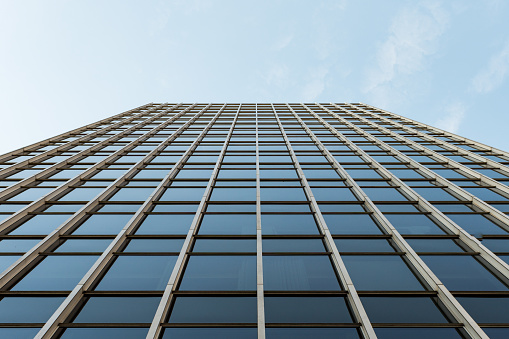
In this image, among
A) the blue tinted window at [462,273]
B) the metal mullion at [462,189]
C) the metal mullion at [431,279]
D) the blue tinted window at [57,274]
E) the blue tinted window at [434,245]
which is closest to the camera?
the metal mullion at [431,279]

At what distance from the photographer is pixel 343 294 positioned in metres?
9.32

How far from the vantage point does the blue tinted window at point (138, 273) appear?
9672 mm

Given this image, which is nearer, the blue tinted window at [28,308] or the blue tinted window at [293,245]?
the blue tinted window at [28,308]

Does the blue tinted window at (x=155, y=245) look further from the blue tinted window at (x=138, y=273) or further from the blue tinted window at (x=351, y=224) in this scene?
the blue tinted window at (x=351, y=224)

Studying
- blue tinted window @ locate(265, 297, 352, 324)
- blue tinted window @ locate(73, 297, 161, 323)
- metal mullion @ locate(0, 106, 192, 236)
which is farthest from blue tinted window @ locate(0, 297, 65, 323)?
blue tinted window @ locate(265, 297, 352, 324)

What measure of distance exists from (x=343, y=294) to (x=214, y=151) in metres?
14.3

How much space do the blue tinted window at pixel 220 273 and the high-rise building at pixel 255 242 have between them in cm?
5

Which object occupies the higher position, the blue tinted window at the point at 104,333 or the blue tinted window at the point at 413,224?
the blue tinted window at the point at 413,224

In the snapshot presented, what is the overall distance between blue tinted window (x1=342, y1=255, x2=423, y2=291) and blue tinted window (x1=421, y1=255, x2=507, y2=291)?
0.82 metres

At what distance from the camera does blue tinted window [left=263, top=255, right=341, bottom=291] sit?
9594 millimetres

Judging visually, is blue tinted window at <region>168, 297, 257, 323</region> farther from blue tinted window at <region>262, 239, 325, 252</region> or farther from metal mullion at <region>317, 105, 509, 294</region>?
metal mullion at <region>317, 105, 509, 294</region>

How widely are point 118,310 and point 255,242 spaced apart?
464cm

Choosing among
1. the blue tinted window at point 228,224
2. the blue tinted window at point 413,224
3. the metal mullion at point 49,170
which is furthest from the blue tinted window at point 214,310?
the metal mullion at point 49,170

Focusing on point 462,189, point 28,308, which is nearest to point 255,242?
point 28,308
